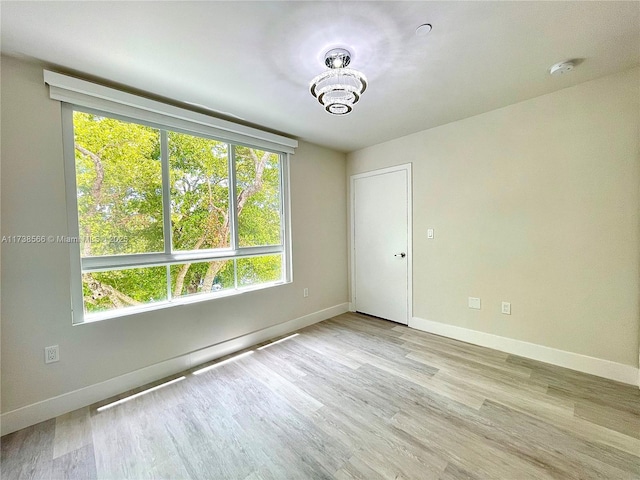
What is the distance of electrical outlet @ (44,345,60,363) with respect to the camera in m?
1.81

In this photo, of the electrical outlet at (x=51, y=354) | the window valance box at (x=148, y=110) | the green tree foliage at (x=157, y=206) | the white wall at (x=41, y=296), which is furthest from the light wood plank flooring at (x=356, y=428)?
the window valance box at (x=148, y=110)

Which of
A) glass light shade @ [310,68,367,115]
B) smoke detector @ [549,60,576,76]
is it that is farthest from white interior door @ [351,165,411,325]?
glass light shade @ [310,68,367,115]

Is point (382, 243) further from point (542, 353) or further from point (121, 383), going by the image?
point (121, 383)

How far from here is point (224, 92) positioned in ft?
7.12

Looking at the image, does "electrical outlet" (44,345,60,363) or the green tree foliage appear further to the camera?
the green tree foliage

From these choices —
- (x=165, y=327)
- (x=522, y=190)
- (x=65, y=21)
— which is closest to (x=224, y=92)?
(x=65, y=21)

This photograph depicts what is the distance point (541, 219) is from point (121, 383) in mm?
3987

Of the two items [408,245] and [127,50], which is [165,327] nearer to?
[127,50]

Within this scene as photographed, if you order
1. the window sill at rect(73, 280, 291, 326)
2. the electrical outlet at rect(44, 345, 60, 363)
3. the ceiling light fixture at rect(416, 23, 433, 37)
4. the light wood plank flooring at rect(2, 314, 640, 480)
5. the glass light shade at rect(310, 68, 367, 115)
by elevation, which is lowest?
the light wood plank flooring at rect(2, 314, 640, 480)

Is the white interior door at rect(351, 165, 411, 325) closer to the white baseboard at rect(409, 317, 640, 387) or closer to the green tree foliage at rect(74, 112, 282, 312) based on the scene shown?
the white baseboard at rect(409, 317, 640, 387)

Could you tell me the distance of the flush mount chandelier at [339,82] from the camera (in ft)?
5.32

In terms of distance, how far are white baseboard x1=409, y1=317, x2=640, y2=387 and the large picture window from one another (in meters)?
2.25

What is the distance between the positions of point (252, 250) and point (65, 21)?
85.8 inches

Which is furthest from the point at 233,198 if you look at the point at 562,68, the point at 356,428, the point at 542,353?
the point at 542,353
